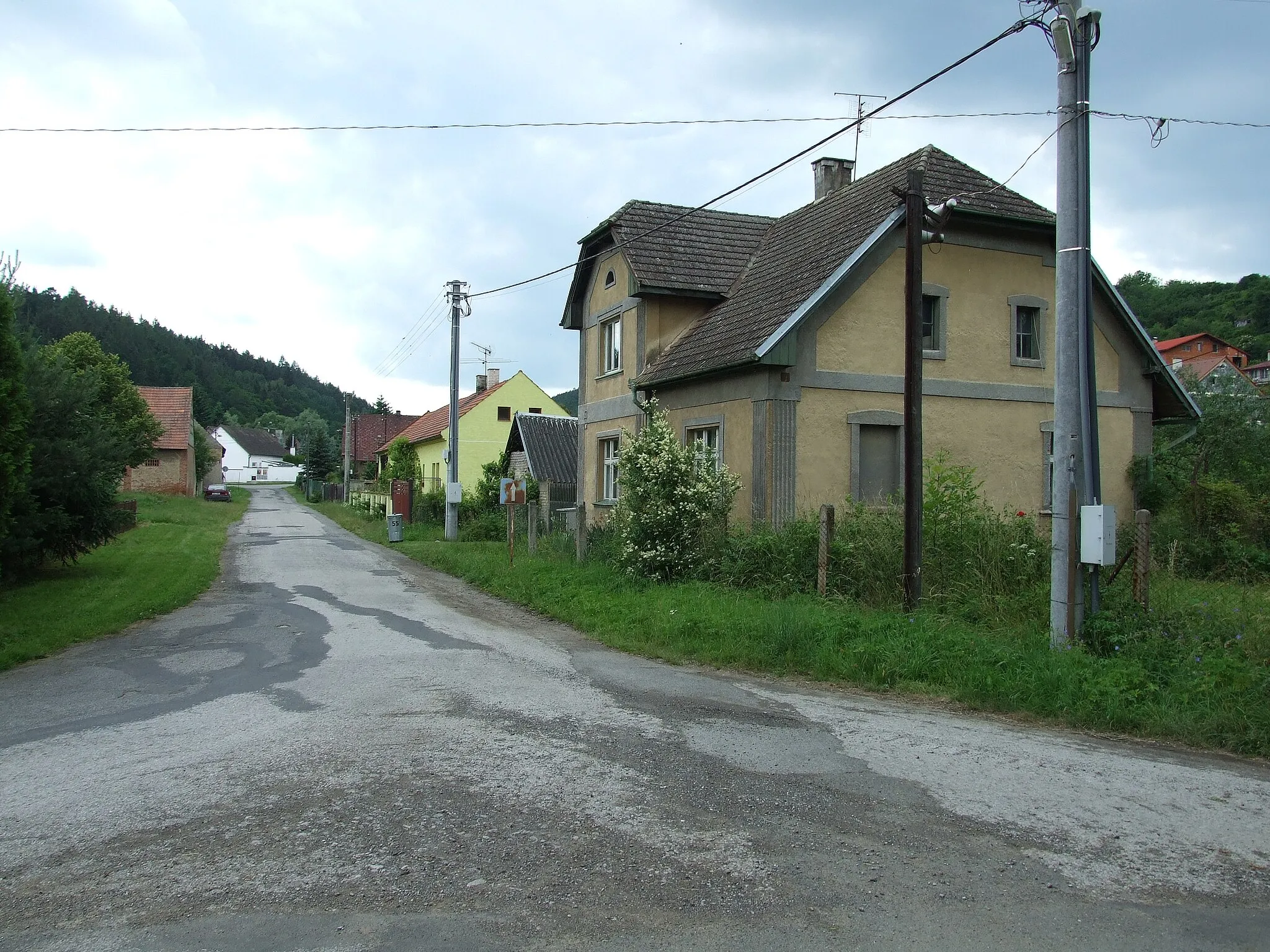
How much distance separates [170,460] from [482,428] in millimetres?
23035

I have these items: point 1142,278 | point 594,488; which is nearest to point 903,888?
point 594,488

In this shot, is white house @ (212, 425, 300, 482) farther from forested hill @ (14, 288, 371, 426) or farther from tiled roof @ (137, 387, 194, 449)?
tiled roof @ (137, 387, 194, 449)

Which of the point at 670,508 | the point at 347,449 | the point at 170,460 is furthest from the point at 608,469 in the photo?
the point at 347,449

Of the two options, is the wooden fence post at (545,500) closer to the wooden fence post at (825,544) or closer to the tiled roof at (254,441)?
the wooden fence post at (825,544)

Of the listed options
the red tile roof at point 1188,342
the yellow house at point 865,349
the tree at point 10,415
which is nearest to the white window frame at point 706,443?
the yellow house at point 865,349

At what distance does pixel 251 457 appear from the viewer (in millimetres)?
132500

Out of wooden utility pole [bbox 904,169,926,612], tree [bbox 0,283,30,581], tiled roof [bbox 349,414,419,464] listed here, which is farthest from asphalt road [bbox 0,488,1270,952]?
tiled roof [bbox 349,414,419,464]

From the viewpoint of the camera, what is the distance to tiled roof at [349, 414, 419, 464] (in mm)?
77750

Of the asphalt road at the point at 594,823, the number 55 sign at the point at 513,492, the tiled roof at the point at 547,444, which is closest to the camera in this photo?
the asphalt road at the point at 594,823

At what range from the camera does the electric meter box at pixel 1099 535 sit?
859 centimetres

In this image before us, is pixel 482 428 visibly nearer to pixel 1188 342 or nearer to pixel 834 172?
pixel 834 172

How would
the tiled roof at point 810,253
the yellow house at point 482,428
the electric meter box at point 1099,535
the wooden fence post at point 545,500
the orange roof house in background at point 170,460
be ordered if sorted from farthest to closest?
1. the orange roof house in background at point 170,460
2. the yellow house at point 482,428
3. the wooden fence post at point 545,500
4. the tiled roof at point 810,253
5. the electric meter box at point 1099,535

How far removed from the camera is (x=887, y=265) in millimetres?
17062

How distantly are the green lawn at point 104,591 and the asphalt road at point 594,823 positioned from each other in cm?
295
